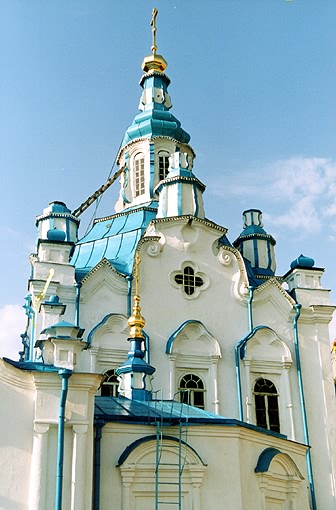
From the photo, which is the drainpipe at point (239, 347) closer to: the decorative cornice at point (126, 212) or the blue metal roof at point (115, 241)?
the blue metal roof at point (115, 241)

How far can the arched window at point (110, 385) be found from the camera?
53.2 ft

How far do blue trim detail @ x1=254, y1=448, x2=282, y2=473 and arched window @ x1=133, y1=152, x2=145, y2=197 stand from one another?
1108cm

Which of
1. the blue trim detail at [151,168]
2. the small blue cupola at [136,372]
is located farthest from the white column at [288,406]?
the blue trim detail at [151,168]

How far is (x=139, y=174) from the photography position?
73.9 ft

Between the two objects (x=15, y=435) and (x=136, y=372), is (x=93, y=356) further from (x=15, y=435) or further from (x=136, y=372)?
(x=15, y=435)

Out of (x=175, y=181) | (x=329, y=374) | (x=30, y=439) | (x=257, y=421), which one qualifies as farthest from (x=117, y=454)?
(x=175, y=181)

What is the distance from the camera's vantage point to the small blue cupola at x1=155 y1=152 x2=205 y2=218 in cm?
1877

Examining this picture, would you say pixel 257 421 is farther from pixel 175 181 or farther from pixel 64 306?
pixel 175 181

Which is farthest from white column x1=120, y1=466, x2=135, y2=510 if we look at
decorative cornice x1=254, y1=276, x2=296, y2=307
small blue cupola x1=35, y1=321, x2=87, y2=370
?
decorative cornice x1=254, y1=276, x2=296, y2=307

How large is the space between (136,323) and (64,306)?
1589 mm

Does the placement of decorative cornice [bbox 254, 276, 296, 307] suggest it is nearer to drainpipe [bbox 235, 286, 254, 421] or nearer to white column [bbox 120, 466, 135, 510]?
drainpipe [bbox 235, 286, 254, 421]

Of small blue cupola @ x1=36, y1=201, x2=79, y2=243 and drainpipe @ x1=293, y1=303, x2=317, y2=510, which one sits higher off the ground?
small blue cupola @ x1=36, y1=201, x2=79, y2=243

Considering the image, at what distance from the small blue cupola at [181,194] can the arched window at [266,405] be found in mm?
4513

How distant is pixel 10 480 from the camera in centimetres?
1010
